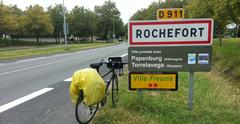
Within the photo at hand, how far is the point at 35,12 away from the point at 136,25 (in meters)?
59.4

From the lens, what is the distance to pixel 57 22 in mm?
75562

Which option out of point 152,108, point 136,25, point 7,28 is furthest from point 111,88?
point 7,28

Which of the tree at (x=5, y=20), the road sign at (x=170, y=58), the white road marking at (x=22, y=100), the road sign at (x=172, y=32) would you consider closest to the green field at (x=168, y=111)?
the road sign at (x=170, y=58)

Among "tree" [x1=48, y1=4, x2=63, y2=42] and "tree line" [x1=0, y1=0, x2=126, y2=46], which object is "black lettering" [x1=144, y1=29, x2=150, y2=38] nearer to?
"tree line" [x1=0, y1=0, x2=126, y2=46]

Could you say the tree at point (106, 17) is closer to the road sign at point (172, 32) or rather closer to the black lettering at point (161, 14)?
the black lettering at point (161, 14)

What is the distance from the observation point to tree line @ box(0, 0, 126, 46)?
5650 cm

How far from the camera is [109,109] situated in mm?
6430

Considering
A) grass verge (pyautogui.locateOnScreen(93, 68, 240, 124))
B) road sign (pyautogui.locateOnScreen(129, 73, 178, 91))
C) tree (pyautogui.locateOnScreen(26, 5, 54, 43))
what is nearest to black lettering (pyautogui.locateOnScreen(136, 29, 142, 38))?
road sign (pyautogui.locateOnScreen(129, 73, 178, 91))

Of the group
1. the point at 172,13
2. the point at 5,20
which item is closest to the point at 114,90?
the point at 172,13

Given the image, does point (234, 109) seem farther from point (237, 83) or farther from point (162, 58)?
point (237, 83)

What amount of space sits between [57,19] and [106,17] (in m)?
23.8

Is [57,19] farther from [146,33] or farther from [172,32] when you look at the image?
[172,32]

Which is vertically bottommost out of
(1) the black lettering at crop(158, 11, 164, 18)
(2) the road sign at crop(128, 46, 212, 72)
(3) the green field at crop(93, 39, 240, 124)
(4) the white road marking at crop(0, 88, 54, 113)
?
(4) the white road marking at crop(0, 88, 54, 113)

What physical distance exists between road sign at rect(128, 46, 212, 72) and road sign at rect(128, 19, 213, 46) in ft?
0.35
